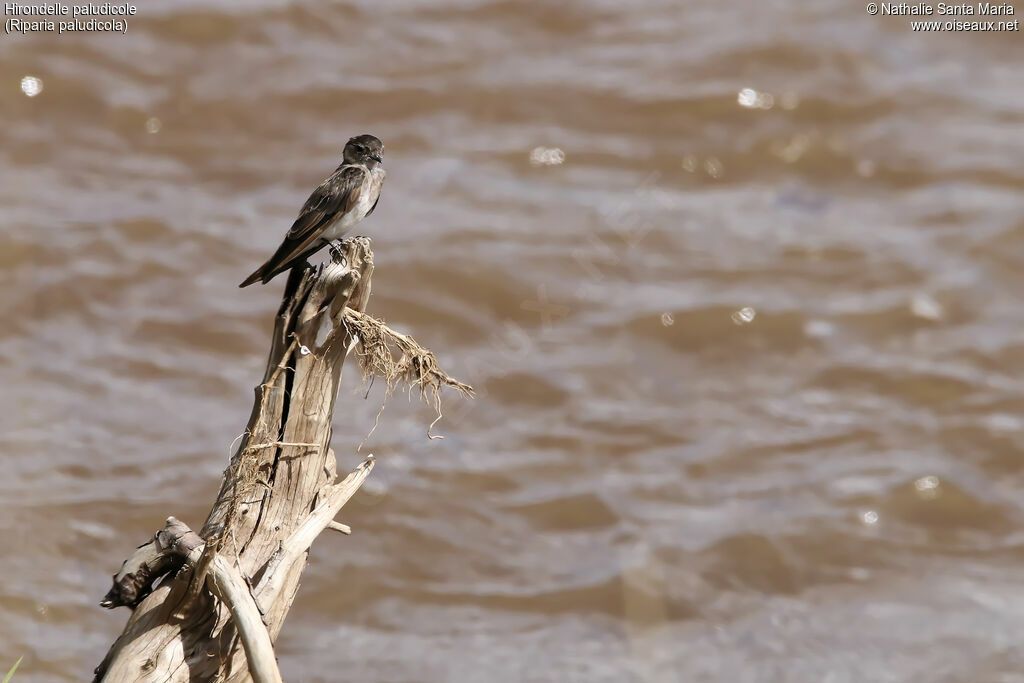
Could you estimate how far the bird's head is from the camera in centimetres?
537

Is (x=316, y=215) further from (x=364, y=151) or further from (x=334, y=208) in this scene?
→ (x=364, y=151)

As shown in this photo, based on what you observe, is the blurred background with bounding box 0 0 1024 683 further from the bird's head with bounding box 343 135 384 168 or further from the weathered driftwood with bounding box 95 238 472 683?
the weathered driftwood with bounding box 95 238 472 683

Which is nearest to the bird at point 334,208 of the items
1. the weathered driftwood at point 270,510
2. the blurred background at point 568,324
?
the weathered driftwood at point 270,510

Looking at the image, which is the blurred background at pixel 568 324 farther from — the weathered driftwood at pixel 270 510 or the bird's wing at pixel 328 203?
the weathered driftwood at pixel 270 510

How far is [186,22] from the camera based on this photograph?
1358 cm

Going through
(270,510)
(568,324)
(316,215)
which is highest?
(316,215)

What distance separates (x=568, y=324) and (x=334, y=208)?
646 cm

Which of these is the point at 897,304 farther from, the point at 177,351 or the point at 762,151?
the point at 177,351

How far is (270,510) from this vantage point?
14.3ft

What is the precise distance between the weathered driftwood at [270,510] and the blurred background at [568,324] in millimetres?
3406

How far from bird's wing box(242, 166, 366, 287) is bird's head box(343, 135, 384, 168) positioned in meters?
0.16

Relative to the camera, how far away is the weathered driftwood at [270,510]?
13.4 feet

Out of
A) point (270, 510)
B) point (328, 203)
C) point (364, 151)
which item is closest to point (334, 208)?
point (328, 203)

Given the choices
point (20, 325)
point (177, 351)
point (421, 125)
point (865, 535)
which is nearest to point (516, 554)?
point (865, 535)
